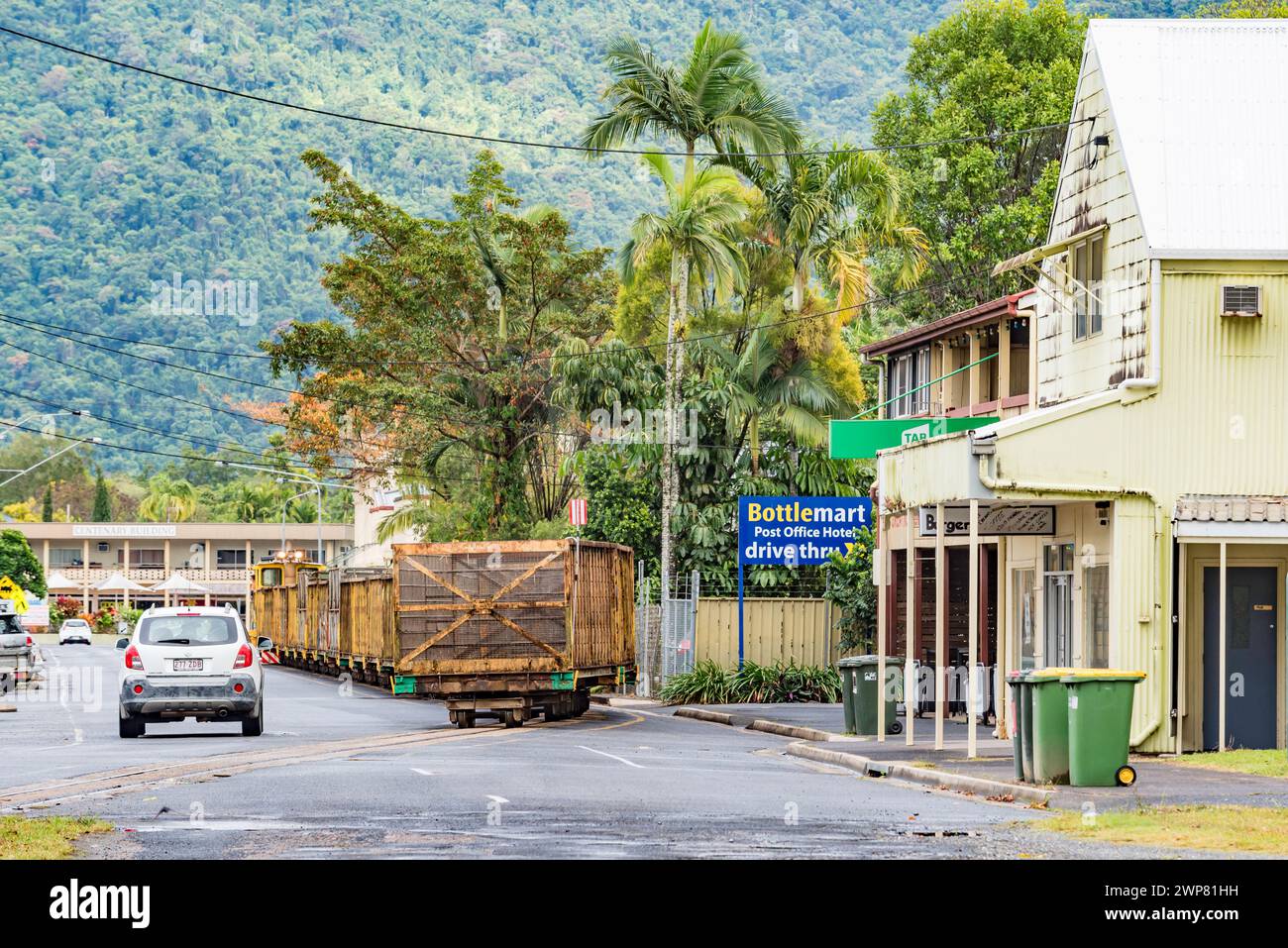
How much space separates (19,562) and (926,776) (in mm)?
98566

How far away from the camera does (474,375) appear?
51406 millimetres

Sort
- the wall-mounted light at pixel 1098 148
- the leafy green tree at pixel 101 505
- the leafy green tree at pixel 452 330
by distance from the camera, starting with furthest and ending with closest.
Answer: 1. the leafy green tree at pixel 101 505
2. the leafy green tree at pixel 452 330
3. the wall-mounted light at pixel 1098 148

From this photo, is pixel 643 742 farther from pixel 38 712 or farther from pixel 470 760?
pixel 38 712

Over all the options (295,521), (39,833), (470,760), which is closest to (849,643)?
(470,760)

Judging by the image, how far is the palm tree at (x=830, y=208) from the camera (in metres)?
41.9

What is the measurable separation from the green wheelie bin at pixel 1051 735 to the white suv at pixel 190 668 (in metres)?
11.4

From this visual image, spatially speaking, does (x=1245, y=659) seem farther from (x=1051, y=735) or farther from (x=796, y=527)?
(x=796, y=527)

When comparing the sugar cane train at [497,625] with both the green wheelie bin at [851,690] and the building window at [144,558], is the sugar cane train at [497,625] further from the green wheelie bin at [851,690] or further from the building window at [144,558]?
the building window at [144,558]

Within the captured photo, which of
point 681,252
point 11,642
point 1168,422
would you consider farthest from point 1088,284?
point 11,642

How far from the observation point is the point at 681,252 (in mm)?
39750

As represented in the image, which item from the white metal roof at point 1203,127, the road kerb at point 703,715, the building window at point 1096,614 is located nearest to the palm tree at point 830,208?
the road kerb at point 703,715

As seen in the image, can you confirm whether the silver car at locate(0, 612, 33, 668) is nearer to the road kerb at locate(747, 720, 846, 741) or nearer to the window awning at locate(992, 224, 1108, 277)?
the road kerb at locate(747, 720, 846, 741)

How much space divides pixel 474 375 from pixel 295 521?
285 ft

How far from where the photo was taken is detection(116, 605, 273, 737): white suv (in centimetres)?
2491
